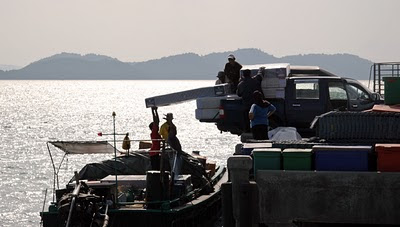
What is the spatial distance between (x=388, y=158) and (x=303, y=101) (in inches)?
448

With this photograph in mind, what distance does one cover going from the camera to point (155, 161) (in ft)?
77.4

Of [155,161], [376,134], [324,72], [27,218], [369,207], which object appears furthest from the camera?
[27,218]

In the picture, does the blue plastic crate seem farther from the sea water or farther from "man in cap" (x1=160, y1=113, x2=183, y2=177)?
the sea water

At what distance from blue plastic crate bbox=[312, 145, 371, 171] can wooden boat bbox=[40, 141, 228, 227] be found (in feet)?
16.5

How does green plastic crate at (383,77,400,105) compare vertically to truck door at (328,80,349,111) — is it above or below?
above

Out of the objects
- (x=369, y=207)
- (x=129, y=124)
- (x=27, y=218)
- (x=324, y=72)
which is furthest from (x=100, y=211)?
(x=129, y=124)

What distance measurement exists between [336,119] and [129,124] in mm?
101873

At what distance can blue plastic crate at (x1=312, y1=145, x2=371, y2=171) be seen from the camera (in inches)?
607

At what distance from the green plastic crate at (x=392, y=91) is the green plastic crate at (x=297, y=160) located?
566 cm

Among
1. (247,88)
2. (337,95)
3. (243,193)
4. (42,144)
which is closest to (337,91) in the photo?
(337,95)

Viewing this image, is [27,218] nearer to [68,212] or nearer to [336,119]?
[68,212]

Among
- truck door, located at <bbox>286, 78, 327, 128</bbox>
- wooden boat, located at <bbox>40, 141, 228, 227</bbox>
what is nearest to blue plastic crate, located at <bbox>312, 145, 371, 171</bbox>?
wooden boat, located at <bbox>40, 141, 228, 227</bbox>

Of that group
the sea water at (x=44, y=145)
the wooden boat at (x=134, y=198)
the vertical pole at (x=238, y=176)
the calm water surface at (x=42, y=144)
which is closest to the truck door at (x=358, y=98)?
the wooden boat at (x=134, y=198)

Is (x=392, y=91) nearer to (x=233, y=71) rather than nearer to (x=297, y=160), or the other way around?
(x=297, y=160)
